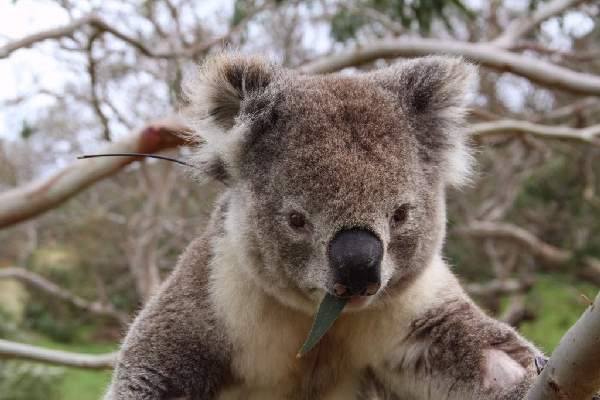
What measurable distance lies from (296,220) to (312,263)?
12 centimetres

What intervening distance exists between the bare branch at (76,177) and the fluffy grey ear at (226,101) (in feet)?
4.52

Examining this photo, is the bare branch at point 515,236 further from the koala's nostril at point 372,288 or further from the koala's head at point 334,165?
the koala's nostril at point 372,288

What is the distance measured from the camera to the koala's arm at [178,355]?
215 cm

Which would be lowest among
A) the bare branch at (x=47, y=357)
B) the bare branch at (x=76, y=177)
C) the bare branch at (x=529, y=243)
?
the bare branch at (x=529, y=243)

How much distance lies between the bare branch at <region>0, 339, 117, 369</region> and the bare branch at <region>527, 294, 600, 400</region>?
8.80 feet

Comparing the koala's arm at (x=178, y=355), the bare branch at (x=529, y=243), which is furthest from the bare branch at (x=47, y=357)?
the bare branch at (x=529, y=243)

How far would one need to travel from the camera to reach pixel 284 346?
7.09 feet

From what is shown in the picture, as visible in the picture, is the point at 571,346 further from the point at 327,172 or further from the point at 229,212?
the point at 229,212

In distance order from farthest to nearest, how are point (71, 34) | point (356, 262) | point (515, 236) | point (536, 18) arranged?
1. point (515, 236)
2. point (536, 18)
3. point (71, 34)
4. point (356, 262)

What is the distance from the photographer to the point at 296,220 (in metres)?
1.79

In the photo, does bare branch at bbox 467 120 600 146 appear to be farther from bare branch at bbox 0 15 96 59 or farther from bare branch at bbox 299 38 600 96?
bare branch at bbox 0 15 96 59

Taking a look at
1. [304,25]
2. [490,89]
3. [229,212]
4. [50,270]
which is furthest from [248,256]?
[50,270]

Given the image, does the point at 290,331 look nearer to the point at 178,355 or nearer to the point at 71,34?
the point at 178,355

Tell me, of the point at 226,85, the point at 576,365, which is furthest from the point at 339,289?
the point at 226,85
